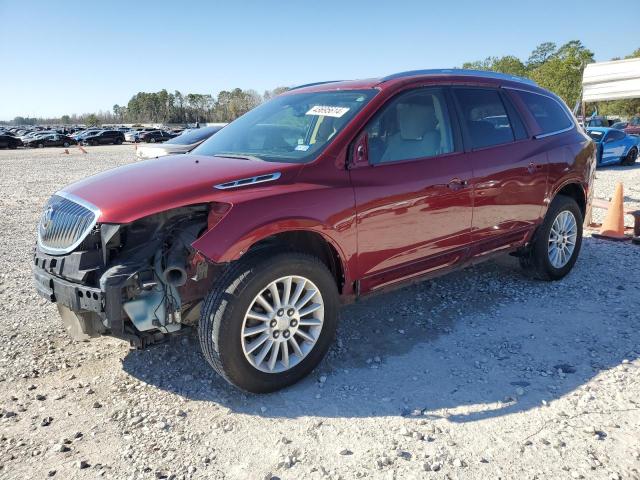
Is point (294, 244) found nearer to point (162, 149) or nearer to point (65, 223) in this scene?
point (65, 223)

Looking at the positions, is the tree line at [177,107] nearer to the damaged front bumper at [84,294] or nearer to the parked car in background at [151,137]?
the parked car in background at [151,137]

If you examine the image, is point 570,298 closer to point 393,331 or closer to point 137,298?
point 393,331

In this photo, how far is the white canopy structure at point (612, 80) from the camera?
17.1 metres

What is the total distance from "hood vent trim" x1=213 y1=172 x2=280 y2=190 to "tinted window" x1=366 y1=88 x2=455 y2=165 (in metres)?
0.78

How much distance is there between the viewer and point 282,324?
3293 millimetres

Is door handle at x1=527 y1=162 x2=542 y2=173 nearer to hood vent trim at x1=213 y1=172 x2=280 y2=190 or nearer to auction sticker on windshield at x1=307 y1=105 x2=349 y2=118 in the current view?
auction sticker on windshield at x1=307 y1=105 x2=349 y2=118

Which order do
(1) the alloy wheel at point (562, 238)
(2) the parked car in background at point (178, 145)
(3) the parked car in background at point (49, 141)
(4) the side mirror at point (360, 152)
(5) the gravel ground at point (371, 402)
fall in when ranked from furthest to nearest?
1. (3) the parked car in background at point (49, 141)
2. (2) the parked car in background at point (178, 145)
3. (1) the alloy wheel at point (562, 238)
4. (4) the side mirror at point (360, 152)
5. (5) the gravel ground at point (371, 402)

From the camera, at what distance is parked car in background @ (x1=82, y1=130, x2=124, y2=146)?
49.6 meters

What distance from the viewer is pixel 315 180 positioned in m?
3.38

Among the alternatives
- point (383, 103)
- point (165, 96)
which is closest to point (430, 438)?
point (383, 103)

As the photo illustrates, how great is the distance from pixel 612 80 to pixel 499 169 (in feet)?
54.2

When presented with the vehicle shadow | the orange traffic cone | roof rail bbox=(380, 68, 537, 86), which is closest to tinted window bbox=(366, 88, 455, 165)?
roof rail bbox=(380, 68, 537, 86)

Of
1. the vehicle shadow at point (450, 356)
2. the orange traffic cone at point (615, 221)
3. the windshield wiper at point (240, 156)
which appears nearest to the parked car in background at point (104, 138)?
the orange traffic cone at point (615, 221)

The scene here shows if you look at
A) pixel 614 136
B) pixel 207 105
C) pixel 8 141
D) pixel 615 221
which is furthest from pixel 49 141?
pixel 207 105
